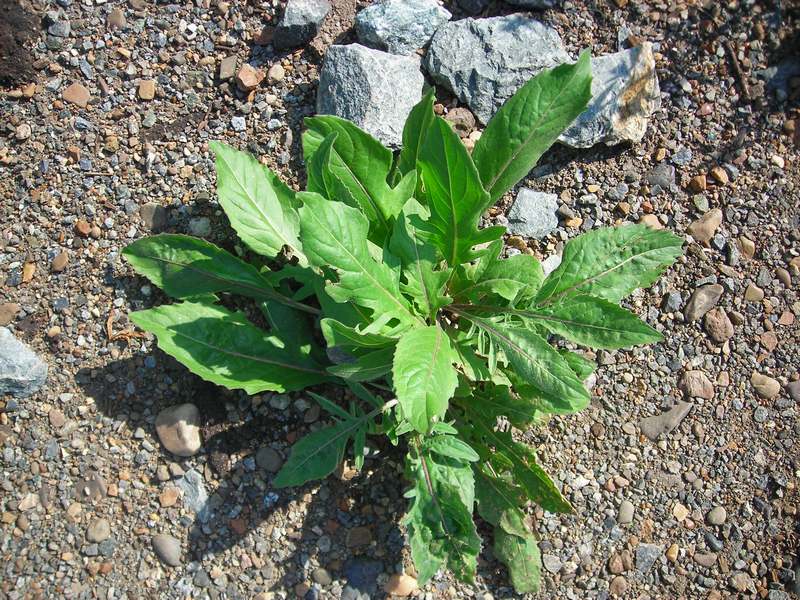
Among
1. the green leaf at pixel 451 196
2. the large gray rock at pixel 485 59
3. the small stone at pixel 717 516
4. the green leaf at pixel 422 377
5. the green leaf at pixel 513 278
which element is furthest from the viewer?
the large gray rock at pixel 485 59

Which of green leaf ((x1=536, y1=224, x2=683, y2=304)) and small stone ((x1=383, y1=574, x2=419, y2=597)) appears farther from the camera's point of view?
small stone ((x1=383, y1=574, x2=419, y2=597))

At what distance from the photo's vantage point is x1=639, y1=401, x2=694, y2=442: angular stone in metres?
3.25

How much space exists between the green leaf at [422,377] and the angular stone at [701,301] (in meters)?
1.41

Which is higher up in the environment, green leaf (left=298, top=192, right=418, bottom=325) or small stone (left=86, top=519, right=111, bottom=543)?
green leaf (left=298, top=192, right=418, bottom=325)

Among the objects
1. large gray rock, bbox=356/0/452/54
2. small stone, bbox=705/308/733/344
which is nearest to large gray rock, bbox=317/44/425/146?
large gray rock, bbox=356/0/452/54

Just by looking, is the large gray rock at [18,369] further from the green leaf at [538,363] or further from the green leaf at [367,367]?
the green leaf at [538,363]

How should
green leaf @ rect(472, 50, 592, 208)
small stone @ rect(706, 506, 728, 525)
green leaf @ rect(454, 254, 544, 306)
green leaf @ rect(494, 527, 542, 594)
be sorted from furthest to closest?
small stone @ rect(706, 506, 728, 525), green leaf @ rect(494, 527, 542, 594), green leaf @ rect(454, 254, 544, 306), green leaf @ rect(472, 50, 592, 208)

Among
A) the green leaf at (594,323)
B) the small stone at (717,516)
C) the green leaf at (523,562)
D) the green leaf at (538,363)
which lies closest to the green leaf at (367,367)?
the green leaf at (538,363)

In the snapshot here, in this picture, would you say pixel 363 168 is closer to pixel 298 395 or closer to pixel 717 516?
pixel 298 395

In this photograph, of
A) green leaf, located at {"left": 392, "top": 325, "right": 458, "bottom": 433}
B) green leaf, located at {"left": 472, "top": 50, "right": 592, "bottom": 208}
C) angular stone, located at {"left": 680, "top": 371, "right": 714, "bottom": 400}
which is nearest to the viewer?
green leaf, located at {"left": 392, "top": 325, "right": 458, "bottom": 433}

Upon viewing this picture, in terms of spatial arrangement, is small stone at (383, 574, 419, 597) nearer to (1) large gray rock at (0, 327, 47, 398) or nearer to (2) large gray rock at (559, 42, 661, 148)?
(1) large gray rock at (0, 327, 47, 398)

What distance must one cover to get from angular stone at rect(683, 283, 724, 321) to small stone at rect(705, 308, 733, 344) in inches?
1.3

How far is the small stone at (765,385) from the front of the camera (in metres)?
3.30

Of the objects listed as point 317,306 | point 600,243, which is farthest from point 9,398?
point 600,243
